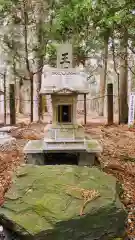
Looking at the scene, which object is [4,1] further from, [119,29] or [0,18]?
[119,29]

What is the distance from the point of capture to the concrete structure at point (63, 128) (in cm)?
553

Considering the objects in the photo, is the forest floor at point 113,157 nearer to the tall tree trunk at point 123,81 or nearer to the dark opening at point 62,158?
the dark opening at point 62,158

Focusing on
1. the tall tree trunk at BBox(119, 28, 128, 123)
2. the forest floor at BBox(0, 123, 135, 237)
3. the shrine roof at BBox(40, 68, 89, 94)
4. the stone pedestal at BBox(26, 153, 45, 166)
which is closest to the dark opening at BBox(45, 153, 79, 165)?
the stone pedestal at BBox(26, 153, 45, 166)

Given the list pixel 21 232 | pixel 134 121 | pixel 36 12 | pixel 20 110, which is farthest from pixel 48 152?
pixel 20 110

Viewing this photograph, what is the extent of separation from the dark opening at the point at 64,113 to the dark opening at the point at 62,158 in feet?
2.27

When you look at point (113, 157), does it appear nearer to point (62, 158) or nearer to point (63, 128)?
point (62, 158)

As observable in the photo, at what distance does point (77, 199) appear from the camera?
3.87m

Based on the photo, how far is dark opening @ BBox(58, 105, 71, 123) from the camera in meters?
5.86

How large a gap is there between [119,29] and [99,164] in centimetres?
615

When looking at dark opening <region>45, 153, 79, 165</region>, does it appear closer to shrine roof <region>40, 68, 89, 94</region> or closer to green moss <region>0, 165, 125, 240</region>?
shrine roof <region>40, 68, 89, 94</region>

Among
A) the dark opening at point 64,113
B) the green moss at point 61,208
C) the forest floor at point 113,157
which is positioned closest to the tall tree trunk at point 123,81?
the forest floor at point 113,157

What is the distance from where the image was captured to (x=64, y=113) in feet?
19.3

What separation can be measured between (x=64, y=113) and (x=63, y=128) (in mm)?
307

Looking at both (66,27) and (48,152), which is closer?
(48,152)
